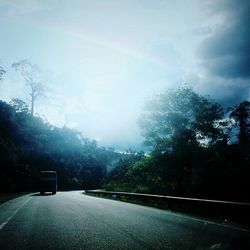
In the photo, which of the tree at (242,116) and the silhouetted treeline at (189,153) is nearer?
the silhouetted treeline at (189,153)

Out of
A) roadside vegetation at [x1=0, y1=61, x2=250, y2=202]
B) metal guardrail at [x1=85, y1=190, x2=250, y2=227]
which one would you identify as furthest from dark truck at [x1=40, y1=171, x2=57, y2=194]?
metal guardrail at [x1=85, y1=190, x2=250, y2=227]

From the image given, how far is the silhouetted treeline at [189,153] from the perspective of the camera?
33062 mm

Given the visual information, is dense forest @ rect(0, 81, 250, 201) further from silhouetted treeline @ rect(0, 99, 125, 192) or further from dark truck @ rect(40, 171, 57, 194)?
dark truck @ rect(40, 171, 57, 194)

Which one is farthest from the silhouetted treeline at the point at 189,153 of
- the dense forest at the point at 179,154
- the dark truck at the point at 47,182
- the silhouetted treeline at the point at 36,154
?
the silhouetted treeline at the point at 36,154

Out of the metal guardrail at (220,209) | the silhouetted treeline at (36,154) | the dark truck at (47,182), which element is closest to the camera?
the metal guardrail at (220,209)

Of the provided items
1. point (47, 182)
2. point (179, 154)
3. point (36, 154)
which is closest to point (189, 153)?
point (179, 154)

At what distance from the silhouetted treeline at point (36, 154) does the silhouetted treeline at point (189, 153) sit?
948 inches

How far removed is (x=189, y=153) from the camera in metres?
42.3

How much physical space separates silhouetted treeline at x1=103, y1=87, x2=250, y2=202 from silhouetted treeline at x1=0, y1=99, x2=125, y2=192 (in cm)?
2408

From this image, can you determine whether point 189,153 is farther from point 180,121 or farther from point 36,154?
point 36,154

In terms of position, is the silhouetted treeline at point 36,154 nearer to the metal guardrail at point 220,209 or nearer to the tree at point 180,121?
the tree at point 180,121

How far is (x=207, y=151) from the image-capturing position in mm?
42000

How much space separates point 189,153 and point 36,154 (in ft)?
174

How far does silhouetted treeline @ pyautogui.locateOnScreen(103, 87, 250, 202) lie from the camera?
3306 cm
